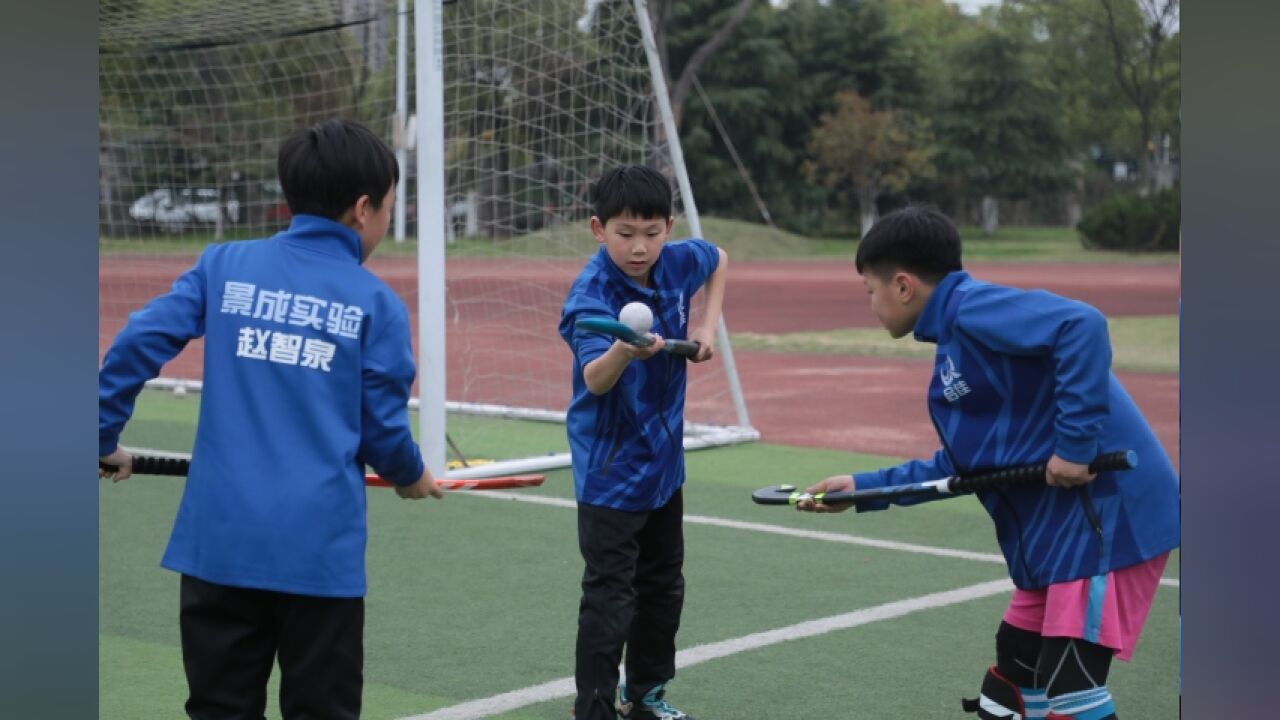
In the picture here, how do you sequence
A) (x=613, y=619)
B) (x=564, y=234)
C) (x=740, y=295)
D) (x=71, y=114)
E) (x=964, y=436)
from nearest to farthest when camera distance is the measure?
(x=71, y=114)
(x=964, y=436)
(x=613, y=619)
(x=564, y=234)
(x=740, y=295)

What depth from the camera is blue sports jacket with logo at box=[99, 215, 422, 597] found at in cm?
288

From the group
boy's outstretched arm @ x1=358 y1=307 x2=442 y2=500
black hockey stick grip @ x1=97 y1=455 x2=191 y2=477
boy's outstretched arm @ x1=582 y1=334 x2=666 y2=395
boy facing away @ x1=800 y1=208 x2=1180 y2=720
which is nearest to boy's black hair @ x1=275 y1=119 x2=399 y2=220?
boy's outstretched arm @ x1=358 y1=307 x2=442 y2=500

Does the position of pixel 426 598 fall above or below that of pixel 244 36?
below

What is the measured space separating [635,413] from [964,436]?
1.03 m

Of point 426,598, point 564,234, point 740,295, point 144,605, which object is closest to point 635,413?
point 426,598

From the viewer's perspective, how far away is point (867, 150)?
172 feet

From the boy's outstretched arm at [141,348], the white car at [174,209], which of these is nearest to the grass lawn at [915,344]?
the white car at [174,209]

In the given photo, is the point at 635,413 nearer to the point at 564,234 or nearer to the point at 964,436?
the point at 964,436

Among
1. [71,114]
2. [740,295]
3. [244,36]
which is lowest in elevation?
[740,295]

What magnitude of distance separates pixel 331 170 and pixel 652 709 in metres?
2.08

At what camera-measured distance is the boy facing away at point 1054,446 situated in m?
3.19

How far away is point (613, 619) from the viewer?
4.06m

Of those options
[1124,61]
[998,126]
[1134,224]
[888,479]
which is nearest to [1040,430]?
[888,479]

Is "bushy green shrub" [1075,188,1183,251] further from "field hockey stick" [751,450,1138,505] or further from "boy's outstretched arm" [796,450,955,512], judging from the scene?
"field hockey stick" [751,450,1138,505]
